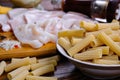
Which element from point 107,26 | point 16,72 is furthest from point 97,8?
point 16,72

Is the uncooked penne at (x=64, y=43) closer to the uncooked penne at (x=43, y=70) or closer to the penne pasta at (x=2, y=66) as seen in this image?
the uncooked penne at (x=43, y=70)

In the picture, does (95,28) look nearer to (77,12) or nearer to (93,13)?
(93,13)

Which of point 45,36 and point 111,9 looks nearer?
point 45,36

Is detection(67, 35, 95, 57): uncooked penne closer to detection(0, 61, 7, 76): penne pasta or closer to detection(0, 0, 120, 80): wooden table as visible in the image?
detection(0, 0, 120, 80): wooden table

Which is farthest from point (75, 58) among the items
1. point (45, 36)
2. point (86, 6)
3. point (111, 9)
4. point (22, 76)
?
point (86, 6)

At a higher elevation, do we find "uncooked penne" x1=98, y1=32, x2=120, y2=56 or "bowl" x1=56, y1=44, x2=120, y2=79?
"uncooked penne" x1=98, y1=32, x2=120, y2=56

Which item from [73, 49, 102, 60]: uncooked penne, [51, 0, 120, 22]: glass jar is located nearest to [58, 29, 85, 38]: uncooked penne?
[73, 49, 102, 60]: uncooked penne

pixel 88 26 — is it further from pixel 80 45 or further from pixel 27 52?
pixel 27 52
